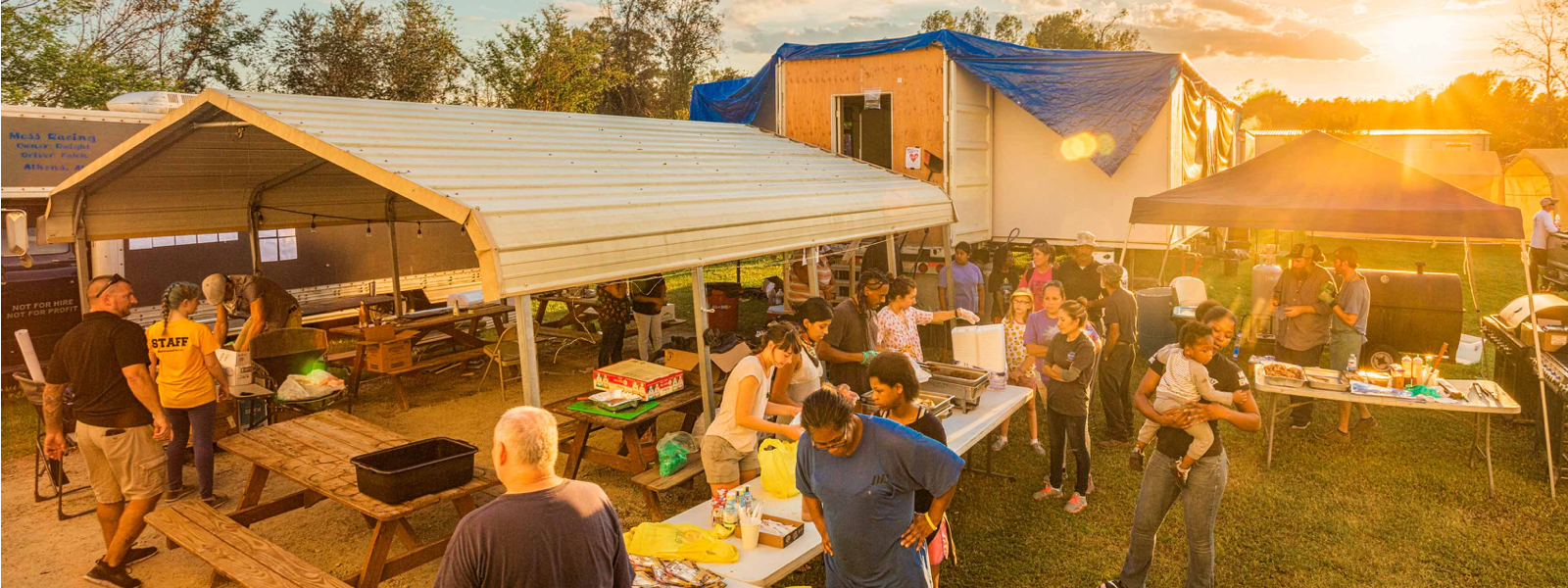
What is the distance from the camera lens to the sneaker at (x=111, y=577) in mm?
5672

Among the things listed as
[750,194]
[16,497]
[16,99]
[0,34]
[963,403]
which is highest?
[0,34]

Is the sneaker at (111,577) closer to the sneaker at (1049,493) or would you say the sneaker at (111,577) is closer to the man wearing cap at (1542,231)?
the sneaker at (1049,493)

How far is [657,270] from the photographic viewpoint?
688cm

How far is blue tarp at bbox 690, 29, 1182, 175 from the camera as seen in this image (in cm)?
1248

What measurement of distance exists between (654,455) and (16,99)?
2253 centimetres

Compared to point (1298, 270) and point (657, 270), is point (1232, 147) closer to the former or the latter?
point (1298, 270)

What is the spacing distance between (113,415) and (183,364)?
0.77 metres

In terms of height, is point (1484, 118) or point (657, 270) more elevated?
point (1484, 118)

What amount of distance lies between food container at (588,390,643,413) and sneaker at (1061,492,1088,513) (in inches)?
142

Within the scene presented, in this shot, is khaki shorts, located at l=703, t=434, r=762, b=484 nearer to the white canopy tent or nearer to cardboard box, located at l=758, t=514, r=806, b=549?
cardboard box, located at l=758, t=514, r=806, b=549

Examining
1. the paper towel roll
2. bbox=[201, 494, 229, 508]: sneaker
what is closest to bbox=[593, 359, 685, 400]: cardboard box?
bbox=[201, 494, 229, 508]: sneaker

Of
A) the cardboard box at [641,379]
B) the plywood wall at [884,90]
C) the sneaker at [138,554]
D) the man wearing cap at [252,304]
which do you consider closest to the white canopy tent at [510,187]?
the cardboard box at [641,379]

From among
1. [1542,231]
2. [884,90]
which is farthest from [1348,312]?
[1542,231]

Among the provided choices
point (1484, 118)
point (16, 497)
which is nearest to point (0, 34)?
point (16, 497)
